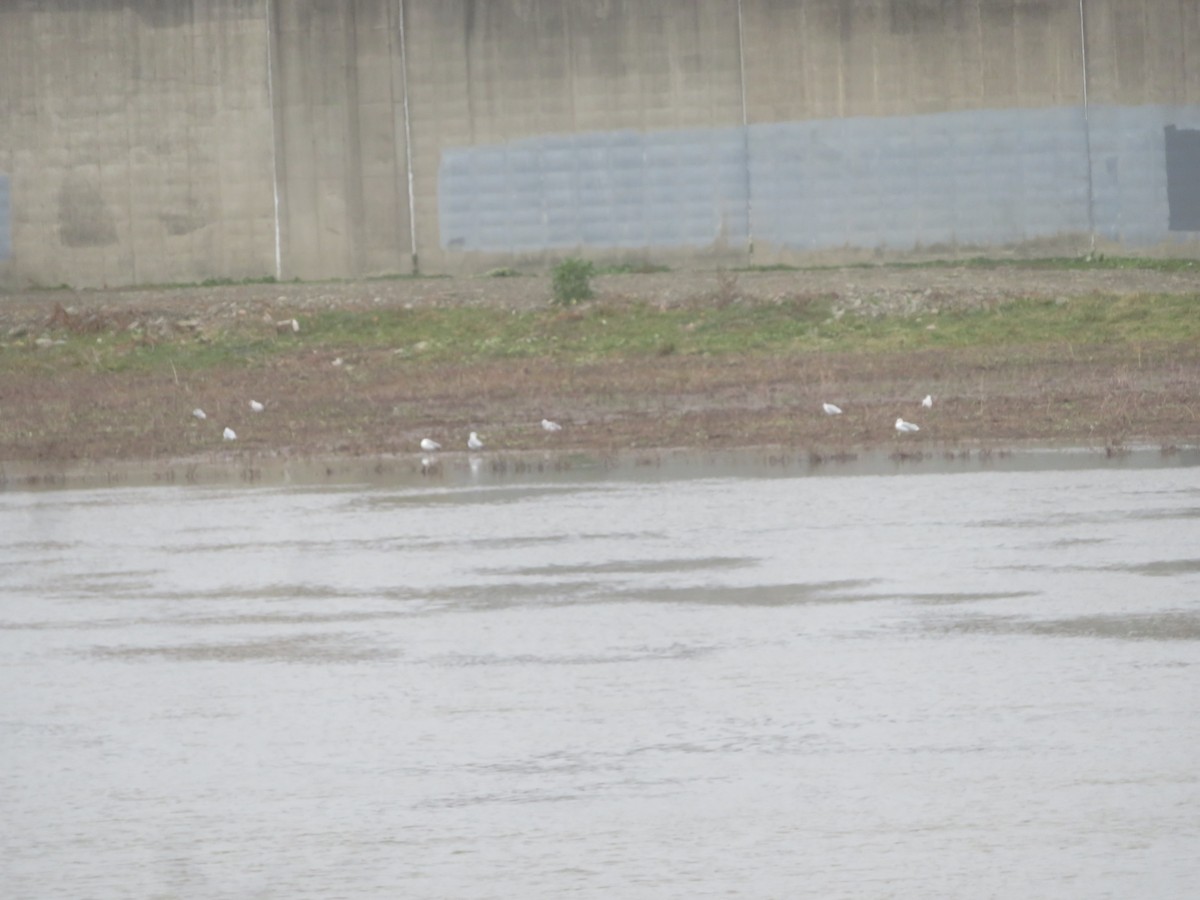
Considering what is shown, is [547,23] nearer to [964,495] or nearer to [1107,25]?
[1107,25]

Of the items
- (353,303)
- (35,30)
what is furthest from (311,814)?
(35,30)

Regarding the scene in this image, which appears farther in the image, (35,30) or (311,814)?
(35,30)

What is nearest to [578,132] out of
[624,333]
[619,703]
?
[624,333]

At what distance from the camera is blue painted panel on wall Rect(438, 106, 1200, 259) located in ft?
105

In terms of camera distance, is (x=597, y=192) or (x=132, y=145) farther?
(x=132, y=145)

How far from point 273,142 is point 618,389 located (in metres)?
12.9

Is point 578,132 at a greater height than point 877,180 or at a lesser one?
greater

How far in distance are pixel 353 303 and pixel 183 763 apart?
22.3 m

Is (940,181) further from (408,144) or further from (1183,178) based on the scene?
(408,144)

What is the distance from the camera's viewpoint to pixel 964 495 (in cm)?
1381

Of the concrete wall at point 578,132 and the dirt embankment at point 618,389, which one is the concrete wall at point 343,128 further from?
the dirt embankment at point 618,389

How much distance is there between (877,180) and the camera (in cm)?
3206

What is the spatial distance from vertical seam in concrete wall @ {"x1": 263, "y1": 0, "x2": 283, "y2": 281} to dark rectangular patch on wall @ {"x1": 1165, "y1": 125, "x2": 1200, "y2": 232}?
13.3 metres

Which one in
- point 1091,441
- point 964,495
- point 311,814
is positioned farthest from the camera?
point 1091,441
